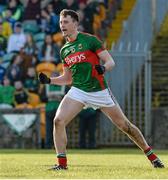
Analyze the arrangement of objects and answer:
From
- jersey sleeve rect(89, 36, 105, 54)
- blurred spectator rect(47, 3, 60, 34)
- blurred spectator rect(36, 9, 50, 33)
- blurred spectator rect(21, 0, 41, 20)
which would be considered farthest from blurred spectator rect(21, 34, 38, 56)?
jersey sleeve rect(89, 36, 105, 54)

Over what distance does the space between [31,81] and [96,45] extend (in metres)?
10.9

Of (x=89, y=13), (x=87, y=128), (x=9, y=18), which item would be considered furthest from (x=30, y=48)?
(x=87, y=128)

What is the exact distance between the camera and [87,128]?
22.5 meters

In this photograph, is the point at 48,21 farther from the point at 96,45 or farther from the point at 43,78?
the point at 96,45

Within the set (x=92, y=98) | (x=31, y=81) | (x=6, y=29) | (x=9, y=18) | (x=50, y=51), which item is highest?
(x=9, y=18)

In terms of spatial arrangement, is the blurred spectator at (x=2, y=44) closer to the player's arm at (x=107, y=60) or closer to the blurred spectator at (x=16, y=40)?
the blurred spectator at (x=16, y=40)

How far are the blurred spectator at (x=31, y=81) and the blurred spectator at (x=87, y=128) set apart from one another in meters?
1.67

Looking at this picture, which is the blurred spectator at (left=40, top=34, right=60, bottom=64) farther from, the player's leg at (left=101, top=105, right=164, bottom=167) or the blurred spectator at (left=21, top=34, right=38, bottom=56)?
the player's leg at (left=101, top=105, right=164, bottom=167)

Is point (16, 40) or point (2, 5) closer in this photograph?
point (16, 40)

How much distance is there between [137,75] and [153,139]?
6.40 ft

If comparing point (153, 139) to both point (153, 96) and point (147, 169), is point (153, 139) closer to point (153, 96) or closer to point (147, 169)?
point (153, 96)

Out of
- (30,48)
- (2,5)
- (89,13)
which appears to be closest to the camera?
(30,48)

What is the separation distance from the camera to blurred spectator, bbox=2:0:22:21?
25.0 metres

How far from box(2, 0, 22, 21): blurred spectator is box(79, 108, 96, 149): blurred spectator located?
436cm
